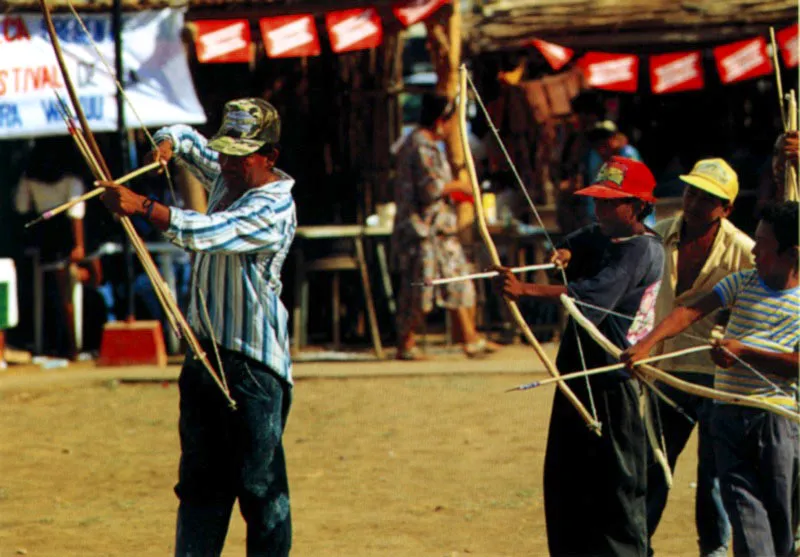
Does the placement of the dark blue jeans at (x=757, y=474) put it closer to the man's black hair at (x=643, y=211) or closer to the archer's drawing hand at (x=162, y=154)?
the man's black hair at (x=643, y=211)

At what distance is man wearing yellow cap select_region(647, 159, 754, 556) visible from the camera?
6.08 meters

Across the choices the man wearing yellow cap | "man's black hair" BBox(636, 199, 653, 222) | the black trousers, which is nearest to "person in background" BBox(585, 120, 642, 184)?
the man wearing yellow cap

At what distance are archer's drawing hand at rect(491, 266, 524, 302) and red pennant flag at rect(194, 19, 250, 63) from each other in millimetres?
7248

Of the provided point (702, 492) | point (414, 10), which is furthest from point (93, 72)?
point (702, 492)

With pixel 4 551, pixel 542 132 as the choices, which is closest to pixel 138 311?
pixel 542 132

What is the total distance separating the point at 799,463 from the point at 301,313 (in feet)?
26.4

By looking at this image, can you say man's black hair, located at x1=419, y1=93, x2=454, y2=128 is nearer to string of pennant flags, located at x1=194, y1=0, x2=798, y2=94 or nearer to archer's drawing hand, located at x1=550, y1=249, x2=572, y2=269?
string of pennant flags, located at x1=194, y1=0, x2=798, y2=94

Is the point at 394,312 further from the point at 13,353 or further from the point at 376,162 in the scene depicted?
the point at 13,353

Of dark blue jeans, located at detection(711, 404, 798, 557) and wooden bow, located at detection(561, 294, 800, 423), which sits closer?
wooden bow, located at detection(561, 294, 800, 423)

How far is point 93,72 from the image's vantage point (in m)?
12.4

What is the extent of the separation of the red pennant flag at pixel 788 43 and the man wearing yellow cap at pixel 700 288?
822 centimetres

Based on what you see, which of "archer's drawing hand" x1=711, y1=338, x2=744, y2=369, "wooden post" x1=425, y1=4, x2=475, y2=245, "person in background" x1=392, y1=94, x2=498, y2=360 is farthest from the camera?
"wooden post" x1=425, y1=4, x2=475, y2=245

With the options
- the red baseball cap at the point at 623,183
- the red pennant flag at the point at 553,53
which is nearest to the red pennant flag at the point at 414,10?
the red pennant flag at the point at 553,53

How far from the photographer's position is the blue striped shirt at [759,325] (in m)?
5.16
